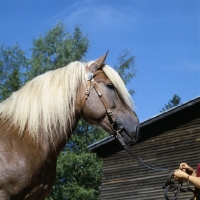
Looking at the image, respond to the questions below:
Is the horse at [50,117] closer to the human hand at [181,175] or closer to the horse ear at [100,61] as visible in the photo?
the horse ear at [100,61]

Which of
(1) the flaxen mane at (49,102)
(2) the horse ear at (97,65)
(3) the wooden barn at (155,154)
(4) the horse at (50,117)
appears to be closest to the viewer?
(4) the horse at (50,117)

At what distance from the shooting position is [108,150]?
799 inches

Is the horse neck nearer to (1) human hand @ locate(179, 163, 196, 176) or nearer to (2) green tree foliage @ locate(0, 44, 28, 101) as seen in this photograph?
(1) human hand @ locate(179, 163, 196, 176)

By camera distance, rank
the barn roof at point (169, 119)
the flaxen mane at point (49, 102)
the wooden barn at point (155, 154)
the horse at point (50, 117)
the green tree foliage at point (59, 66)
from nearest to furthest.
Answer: the horse at point (50, 117), the flaxen mane at point (49, 102), the barn roof at point (169, 119), the wooden barn at point (155, 154), the green tree foliage at point (59, 66)

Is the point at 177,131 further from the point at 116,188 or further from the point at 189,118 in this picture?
the point at 116,188

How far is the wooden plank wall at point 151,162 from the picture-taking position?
671 inches

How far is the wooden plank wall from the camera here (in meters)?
17.0

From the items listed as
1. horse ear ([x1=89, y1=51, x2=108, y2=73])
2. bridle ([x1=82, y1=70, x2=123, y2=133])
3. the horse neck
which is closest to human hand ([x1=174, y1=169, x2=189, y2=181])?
bridle ([x1=82, y1=70, x2=123, y2=133])

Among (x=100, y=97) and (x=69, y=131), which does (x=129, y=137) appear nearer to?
(x=100, y=97)

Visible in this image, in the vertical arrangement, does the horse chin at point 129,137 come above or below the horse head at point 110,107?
below

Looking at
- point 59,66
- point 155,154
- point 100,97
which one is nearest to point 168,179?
point 100,97

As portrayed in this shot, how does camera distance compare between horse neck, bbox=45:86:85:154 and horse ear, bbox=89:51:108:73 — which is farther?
horse ear, bbox=89:51:108:73

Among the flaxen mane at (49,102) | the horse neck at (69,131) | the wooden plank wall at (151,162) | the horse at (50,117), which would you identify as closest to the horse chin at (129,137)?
the horse at (50,117)

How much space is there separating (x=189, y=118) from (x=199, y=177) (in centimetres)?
1338
